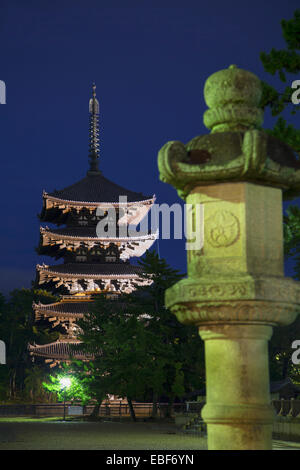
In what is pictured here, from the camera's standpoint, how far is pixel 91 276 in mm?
51344

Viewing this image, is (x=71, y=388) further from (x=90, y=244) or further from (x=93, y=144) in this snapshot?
(x=93, y=144)

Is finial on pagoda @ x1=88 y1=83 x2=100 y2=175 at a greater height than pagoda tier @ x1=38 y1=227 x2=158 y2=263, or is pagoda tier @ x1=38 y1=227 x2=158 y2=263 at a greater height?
finial on pagoda @ x1=88 y1=83 x2=100 y2=175

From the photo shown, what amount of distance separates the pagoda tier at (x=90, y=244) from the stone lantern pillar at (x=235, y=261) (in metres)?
45.5

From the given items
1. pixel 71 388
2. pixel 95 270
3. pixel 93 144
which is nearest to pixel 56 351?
pixel 95 270

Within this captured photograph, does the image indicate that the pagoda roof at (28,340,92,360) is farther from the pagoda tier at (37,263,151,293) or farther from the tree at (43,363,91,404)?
the tree at (43,363,91,404)

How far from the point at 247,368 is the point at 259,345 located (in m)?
0.28

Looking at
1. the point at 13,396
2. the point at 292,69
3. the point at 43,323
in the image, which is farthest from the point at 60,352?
the point at 292,69

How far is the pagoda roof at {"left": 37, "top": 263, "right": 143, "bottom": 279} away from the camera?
51.3m

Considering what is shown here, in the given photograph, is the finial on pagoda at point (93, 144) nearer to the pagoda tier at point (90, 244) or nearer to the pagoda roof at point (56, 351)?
the pagoda tier at point (90, 244)

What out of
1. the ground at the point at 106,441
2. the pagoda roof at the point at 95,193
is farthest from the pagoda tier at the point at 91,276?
the ground at the point at 106,441

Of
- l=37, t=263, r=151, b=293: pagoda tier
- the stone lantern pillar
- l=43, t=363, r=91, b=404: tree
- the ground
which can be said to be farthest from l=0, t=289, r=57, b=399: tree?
the stone lantern pillar

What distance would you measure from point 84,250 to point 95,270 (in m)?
2.87

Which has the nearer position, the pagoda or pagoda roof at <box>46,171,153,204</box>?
the pagoda

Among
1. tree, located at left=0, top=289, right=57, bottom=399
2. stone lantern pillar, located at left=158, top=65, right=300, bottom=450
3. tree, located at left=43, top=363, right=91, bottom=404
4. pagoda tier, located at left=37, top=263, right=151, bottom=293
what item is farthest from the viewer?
tree, located at left=0, top=289, right=57, bottom=399
